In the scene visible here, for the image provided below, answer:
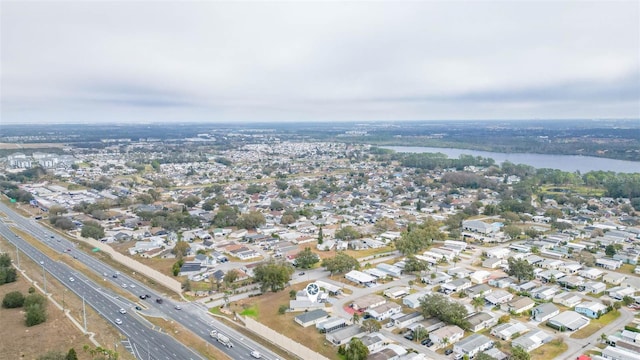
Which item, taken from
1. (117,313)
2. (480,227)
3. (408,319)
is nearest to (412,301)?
(408,319)

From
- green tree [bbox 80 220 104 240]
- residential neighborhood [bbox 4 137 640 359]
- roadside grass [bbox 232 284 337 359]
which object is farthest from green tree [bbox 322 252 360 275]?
green tree [bbox 80 220 104 240]

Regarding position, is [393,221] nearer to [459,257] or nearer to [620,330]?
[459,257]

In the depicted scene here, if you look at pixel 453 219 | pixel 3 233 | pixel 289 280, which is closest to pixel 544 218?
pixel 453 219

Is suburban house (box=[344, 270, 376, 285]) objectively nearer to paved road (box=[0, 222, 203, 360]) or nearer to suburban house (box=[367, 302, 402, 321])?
suburban house (box=[367, 302, 402, 321])

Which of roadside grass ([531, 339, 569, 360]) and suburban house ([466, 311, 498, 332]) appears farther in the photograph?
suburban house ([466, 311, 498, 332])

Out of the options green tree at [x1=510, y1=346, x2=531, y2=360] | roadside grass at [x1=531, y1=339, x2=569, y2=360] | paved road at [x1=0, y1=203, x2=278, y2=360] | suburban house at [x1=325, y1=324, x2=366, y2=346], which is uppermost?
green tree at [x1=510, y1=346, x2=531, y2=360]

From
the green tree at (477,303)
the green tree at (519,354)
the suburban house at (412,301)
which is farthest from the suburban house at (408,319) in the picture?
the green tree at (519,354)
